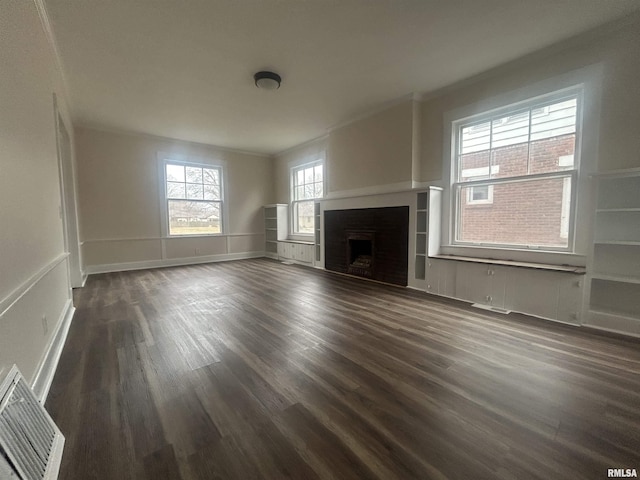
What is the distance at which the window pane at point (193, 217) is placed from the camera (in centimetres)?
646

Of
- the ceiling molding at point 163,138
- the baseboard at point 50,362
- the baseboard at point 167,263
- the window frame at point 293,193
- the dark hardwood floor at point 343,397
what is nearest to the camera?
the dark hardwood floor at point 343,397

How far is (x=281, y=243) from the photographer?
24.0 ft

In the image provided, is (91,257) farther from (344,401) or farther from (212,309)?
(344,401)

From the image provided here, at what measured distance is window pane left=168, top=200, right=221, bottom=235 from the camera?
6.46 metres

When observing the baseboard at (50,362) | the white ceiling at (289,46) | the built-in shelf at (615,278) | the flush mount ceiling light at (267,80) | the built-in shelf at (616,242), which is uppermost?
the white ceiling at (289,46)

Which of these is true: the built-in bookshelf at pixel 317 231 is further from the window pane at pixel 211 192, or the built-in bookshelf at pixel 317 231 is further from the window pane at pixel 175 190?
the window pane at pixel 175 190

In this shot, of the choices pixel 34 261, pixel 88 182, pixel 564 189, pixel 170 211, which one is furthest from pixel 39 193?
pixel 564 189

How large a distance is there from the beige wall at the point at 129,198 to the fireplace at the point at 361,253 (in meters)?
3.69

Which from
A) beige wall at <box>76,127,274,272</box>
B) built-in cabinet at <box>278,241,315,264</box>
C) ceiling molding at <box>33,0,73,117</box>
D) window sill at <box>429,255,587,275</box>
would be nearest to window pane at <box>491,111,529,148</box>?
window sill at <box>429,255,587,275</box>

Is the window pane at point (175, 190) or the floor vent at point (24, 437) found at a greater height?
the window pane at point (175, 190)

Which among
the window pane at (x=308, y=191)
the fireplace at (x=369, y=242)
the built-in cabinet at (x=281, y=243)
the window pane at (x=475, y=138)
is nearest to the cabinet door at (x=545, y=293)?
the fireplace at (x=369, y=242)

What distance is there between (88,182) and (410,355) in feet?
21.5

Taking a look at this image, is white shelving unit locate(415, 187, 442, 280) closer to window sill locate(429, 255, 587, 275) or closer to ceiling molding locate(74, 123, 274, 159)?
window sill locate(429, 255, 587, 275)

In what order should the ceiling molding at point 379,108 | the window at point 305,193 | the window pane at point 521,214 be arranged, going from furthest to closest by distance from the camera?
the window at point 305,193 → the ceiling molding at point 379,108 → the window pane at point 521,214
